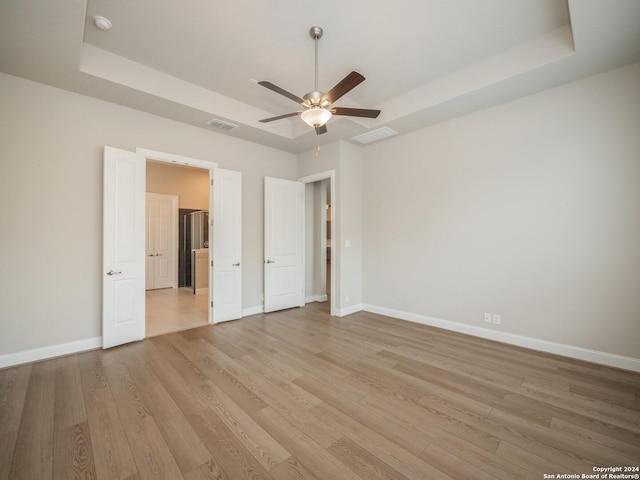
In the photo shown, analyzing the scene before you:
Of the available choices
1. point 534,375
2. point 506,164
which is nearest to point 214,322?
point 534,375

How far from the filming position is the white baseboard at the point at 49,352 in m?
2.90

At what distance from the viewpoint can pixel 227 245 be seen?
452 centimetres

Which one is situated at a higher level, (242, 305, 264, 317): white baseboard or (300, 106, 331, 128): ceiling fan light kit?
(300, 106, 331, 128): ceiling fan light kit

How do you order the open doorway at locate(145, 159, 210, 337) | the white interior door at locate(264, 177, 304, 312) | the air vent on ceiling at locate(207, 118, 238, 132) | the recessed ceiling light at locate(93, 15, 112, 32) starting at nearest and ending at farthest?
the recessed ceiling light at locate(93, 15, 112, 32) → the air vent on ceiling at locate(207, 118, 238, 132) → the white interior door at locate(264, 177, 304, 312) → the open doorway at locate(145, 159, 210, 337)

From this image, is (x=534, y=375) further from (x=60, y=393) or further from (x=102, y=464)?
(x=60, y=393)

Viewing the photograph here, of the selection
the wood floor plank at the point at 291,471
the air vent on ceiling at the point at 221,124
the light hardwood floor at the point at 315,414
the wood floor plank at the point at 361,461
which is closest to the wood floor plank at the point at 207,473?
the light hardwood floor at the point at 315,414

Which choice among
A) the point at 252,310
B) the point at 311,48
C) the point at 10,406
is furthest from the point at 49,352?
the point at 311,48

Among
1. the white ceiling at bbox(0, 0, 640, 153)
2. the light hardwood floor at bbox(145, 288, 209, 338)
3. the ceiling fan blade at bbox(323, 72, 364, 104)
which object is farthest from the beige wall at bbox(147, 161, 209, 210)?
the ceiling fan blade at bbox(323, 72, 364, 104)

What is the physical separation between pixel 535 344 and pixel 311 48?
430cm

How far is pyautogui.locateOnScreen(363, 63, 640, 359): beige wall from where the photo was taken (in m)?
2.86

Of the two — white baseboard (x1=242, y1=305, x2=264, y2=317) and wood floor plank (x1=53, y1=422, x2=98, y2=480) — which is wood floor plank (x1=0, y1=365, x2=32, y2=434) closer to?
wood floor plank (x1=53, y1=422, x2=98, y2=480)

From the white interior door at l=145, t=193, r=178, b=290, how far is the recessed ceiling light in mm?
5321

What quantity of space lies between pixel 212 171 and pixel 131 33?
1.93 m

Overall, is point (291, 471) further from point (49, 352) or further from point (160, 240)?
point (160, 240)
